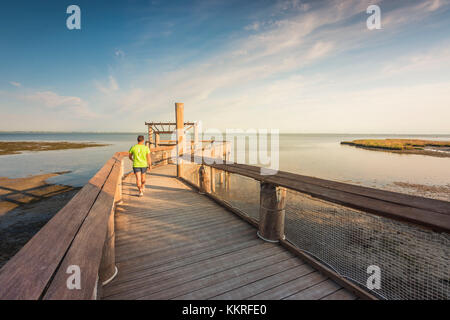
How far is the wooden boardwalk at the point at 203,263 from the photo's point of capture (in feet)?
Answer: 7.24

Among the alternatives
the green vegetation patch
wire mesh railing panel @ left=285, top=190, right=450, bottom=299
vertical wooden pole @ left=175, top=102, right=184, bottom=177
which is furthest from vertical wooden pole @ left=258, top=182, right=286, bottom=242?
the green vegetation patch

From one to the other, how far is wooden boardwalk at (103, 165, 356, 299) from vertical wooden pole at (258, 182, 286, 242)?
0.58ft

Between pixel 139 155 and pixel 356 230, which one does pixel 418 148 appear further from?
pixel 139 155

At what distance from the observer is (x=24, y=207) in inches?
428

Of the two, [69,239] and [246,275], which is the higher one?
[69,239]

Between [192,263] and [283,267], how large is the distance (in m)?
1.30

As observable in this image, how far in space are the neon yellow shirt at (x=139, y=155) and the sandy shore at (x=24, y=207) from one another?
5.64 m

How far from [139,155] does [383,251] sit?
28.7 ft

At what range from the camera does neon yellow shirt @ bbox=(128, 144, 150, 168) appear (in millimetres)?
5387

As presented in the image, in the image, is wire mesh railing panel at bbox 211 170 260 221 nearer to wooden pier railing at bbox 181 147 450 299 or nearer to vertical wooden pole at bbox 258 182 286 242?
wooden pier railing at bbox 181 147 450 299
